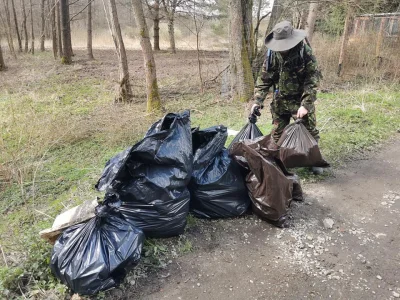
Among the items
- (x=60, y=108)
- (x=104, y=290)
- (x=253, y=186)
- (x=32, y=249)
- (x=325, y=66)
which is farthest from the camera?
(x=325, y=66)

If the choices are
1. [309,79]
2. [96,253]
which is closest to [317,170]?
[309,79]

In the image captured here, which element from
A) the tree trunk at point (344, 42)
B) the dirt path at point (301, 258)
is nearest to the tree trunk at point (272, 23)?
the tree trunk at point (344, 42)

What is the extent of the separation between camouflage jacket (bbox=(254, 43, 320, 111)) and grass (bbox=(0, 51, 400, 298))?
38.1 inches

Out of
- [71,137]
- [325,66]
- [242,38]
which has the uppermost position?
[242,38]

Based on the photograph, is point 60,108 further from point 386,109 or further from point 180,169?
point 386,109

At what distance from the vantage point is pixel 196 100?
8.41 metres

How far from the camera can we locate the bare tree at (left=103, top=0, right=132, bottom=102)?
7602mm

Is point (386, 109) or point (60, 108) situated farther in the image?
point (60, 108)

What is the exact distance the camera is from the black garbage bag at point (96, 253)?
2.02 meters

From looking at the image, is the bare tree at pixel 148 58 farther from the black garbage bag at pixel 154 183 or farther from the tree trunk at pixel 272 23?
the black garbage bag at pixel 154 183

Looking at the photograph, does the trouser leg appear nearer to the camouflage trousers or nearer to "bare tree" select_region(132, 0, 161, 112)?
the camouflage trousers

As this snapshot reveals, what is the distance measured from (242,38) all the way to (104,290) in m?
6.38

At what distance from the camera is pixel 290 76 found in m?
3.39

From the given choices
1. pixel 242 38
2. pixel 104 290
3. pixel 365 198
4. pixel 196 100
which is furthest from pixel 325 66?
pixel 104 290
